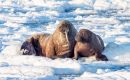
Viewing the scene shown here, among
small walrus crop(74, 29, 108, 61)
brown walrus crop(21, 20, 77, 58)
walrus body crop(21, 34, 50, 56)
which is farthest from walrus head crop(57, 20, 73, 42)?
walrus body crop(21, 34, 50, 56)

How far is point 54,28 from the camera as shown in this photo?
13.1 metres

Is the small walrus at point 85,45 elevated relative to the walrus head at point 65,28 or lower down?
lower down

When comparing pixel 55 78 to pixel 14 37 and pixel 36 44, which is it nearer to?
pixel 36 44

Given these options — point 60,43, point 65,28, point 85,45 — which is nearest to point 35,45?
point 60,43

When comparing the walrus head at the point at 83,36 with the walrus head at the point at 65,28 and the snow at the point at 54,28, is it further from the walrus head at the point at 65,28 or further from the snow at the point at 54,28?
the snow at the point at 54,28

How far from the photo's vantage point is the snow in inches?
281

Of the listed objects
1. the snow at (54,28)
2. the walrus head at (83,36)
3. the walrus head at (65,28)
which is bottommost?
the snow at (54,28)

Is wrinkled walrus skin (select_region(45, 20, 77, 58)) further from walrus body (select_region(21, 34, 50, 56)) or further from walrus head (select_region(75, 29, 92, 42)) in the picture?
walrus body (select_region(21, 34, 50, 56))

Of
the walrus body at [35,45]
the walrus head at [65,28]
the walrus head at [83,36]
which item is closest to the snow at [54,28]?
the walrus body at [35,45]

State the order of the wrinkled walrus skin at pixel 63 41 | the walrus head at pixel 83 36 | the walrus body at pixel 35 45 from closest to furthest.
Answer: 1. the walrus head at pixel 83 36
2. the wrinkled walrus skin at pixel 63 41
3. the walrus body at pixel 35 45

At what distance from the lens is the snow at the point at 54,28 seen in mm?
7129

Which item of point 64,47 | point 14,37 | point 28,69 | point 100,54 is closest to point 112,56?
point 100,54

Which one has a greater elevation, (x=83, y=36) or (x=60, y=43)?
(x=83, y=36)

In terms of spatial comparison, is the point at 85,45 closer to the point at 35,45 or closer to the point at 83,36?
the point at 83,36
